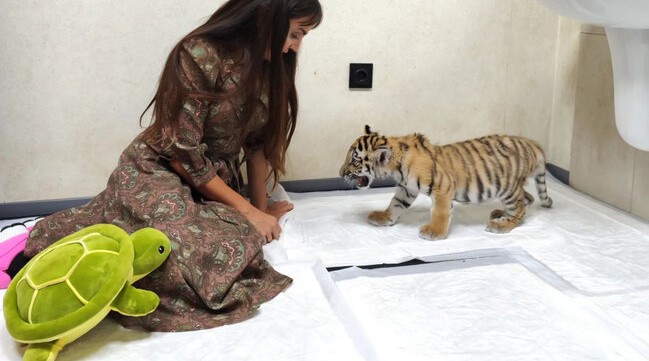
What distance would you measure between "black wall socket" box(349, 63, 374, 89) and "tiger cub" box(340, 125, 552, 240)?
0.38 metres

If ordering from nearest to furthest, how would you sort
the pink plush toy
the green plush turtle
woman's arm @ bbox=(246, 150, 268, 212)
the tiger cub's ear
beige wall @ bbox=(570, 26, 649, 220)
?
the green plush turtle
the pink plush toy
the tiger cub's ear
woman's arm @ bbox=(246, 150, 268, 212)
beige wall @ bbox=(570, 26, 649, 220)

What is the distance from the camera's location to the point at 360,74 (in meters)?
2.18

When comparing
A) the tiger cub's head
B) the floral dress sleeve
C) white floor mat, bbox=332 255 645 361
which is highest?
the floral dress sleeve

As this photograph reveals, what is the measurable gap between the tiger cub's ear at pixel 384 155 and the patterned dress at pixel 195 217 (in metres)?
0.33

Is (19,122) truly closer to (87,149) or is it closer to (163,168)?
(87,149)

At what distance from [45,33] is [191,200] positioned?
0.80 metres

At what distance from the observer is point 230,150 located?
1692 millimetres

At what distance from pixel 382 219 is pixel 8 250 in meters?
1.02

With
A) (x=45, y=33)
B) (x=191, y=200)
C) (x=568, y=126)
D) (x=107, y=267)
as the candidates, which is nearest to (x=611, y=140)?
(x=568, y=126)

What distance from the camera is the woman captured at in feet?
4.42

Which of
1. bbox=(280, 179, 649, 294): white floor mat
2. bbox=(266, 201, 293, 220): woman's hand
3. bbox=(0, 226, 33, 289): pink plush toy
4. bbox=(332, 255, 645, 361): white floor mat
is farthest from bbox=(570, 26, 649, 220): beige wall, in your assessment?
bbox=(0, 226, 33, 289): pink plush toy

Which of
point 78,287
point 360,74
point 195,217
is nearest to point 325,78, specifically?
point 360,74

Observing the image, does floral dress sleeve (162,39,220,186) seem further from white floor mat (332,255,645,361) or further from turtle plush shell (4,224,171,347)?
white floor mat (332,255,645,361)

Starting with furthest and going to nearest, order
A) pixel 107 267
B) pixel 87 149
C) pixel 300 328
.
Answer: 1. pixel 87 149
2. pixel 300 328
3. pixel 107 267
